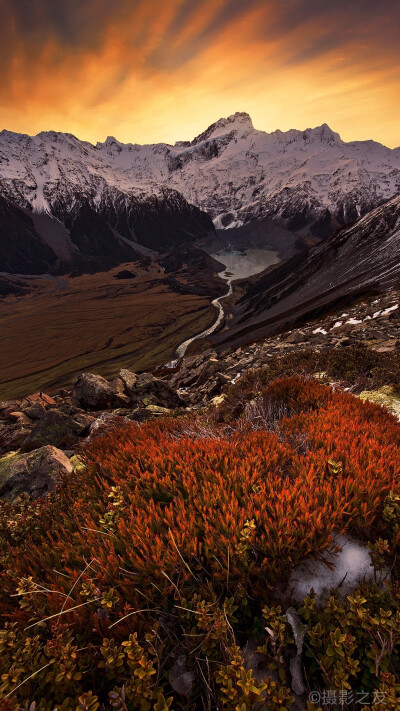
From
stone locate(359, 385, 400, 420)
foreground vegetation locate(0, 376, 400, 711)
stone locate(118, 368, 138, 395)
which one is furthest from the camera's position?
stone locate(118, 368, 138, 395)

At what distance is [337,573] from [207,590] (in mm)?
1249

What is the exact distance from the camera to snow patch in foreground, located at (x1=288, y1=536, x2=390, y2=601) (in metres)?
2.91

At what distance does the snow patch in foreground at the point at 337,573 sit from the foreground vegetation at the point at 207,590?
11cm

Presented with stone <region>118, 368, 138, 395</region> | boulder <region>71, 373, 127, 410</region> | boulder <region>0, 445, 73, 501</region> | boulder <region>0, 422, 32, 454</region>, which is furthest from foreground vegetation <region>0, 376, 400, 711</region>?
stone <region>118, 368, 138, 395</region>

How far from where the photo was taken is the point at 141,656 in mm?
2137

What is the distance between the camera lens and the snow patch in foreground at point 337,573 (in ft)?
9.55

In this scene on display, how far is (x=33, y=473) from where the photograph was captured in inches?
267

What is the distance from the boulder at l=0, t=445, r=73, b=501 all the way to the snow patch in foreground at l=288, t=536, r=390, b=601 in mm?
4901

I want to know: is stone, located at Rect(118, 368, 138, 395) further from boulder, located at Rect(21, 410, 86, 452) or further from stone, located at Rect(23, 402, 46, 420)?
boulder, located at Rect(21, 410, 86, 452)

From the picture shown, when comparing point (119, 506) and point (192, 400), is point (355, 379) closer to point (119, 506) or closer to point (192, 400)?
Result: point (119, 506)

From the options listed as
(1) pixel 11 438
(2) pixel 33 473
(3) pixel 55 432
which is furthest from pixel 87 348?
(2) pixel 33 473

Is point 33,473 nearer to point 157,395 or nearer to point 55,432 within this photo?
point 55,432

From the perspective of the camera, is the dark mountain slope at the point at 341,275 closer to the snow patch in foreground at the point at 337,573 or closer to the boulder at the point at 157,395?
the boulder at the point at 157,395

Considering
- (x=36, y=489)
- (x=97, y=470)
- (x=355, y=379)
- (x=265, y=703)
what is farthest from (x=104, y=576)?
(x=355, y=379)
